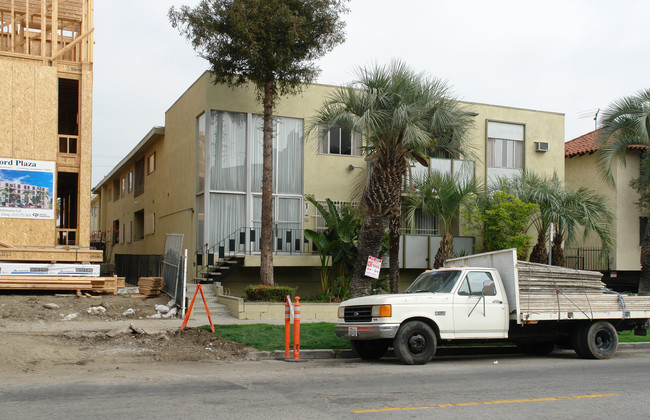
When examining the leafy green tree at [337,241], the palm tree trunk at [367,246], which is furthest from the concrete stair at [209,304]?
the palm tree trunk at [367,246]

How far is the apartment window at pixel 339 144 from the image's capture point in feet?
81.1

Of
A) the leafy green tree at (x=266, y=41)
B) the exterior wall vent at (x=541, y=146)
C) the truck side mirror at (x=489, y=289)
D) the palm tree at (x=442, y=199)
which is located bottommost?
the truck side mirror at (x=489, y=289)

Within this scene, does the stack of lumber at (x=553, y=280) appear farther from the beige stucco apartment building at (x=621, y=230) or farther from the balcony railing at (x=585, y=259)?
the balcony railing at (x=585, y=259)

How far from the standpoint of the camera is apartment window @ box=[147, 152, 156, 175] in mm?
31103

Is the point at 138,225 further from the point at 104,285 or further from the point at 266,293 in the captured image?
the point at 266,293

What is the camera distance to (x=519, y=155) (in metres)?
27.9

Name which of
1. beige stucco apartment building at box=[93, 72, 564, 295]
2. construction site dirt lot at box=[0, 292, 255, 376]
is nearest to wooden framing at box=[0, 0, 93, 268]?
construction site dirt lot at box=[0, 292, 255, 376]

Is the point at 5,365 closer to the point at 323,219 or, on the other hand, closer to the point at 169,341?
the point at 169,341

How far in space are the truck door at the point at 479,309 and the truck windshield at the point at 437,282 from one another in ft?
0.63

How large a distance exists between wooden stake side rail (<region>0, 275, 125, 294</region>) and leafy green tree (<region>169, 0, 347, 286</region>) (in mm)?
4885

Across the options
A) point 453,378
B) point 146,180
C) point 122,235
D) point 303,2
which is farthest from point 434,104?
point 122,235

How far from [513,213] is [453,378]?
14.7 meters

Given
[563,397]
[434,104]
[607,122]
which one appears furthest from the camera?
[607,122]

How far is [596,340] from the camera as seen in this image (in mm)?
12883
